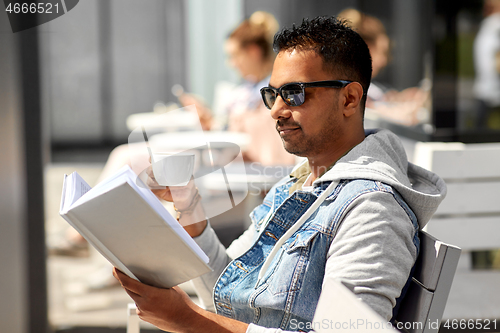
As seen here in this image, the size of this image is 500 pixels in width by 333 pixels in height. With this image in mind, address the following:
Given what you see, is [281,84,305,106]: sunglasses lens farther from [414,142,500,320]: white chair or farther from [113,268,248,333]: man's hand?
[414,142,500,320]: white chair

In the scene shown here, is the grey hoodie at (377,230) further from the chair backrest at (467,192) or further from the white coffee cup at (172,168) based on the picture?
the chair backrest at (467,192)

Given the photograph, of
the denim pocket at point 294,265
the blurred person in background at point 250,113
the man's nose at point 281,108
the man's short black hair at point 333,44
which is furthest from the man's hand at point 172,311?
the blurred person in background at point 250,113

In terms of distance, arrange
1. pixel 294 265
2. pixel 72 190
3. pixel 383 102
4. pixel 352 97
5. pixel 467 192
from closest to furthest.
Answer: pixel 72 190 → pixel 294 265 → pixel 352 97 → pixel 467 192 → pixel 383 102

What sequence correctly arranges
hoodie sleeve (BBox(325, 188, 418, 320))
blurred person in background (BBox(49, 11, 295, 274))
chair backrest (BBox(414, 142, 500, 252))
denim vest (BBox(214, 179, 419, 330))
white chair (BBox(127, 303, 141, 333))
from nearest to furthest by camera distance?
1. hoodie sleeve (BBox(325, 188, 418, 320))
2. denim vest (BBox(214, 179, 419, 330))
3. white chair (BBox(127, 303, 141, 333))
4. chair backrest (BBox(414, 142, 500, 252))
5. blurred person in background (BBox(49, 11, 295, 274))

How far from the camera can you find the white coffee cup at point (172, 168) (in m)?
1.29

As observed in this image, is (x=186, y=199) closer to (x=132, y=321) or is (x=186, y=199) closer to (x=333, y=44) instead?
(x=132, y=321)

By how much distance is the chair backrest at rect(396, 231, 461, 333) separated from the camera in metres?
1.07

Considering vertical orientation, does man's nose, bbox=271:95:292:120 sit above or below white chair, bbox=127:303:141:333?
above

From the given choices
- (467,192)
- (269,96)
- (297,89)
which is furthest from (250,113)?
(297,89)

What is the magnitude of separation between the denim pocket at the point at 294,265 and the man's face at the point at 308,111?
231 mm

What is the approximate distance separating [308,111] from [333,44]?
6.5 inches

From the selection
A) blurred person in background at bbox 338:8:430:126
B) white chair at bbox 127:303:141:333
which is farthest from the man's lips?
blurred person in background at bbox 338:8:430:126

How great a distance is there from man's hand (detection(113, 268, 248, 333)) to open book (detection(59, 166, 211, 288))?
1.0 inches

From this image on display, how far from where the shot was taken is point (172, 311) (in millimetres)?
1062
